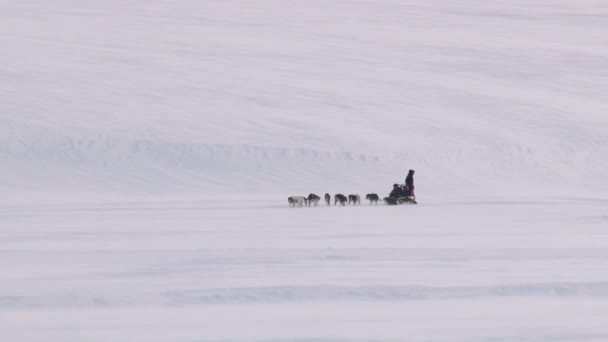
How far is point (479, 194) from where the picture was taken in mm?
22109

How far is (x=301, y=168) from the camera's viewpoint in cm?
2458

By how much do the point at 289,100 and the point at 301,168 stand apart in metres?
5.48

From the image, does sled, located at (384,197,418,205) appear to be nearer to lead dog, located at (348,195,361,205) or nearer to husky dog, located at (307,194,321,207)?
lead dog, located at (348,195,361,205)

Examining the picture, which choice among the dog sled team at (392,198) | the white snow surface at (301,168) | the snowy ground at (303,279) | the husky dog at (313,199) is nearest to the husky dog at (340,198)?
the dog sled team at (392,198)

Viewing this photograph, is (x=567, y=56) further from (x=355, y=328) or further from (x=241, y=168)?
(x=355, y=328)

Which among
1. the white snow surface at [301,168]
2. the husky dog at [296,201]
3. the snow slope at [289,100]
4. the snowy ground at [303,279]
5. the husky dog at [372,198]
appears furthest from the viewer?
the snow slope at [289,100]

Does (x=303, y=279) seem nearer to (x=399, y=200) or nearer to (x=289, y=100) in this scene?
(x=399, y=200)

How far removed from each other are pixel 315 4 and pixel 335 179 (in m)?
23.3

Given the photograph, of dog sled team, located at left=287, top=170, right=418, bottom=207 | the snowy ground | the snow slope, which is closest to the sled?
dog sled team, located at left=287, top=170, right=418, bottom=207

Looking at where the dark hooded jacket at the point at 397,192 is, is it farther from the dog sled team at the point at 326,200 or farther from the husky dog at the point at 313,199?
the husky dog at the point at 313,199

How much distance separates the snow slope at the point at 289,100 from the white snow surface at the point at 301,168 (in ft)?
0.28

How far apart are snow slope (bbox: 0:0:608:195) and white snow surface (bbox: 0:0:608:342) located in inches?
3.4

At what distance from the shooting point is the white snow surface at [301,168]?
8.34 m

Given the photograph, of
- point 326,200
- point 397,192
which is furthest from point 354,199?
point 397,192
